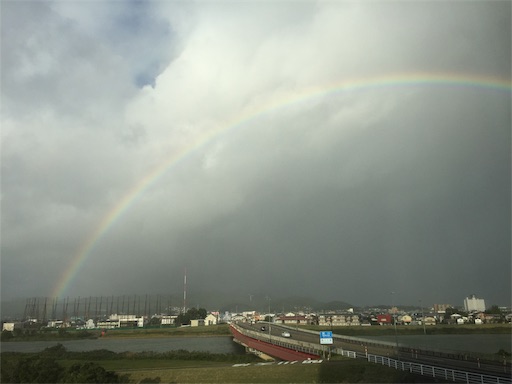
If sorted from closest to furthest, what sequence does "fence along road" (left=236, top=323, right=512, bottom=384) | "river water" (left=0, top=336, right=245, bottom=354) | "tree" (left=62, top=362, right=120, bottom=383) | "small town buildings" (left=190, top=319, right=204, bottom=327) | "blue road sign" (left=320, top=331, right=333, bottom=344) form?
1. "fence along road" (left=236, top=323, right=512, bottom=384)
2. "tree" (left=62, top=362, right=120, bottom=383)
3. "blue road sign" (left=320, top=331, right=333, bottom=344)
4. "river water" (left=0, top=336, right=245, bottom=354)
5. "small town buildings" (left=190, top=319, right=204, bottom=327)

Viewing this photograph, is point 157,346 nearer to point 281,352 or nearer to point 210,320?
point 281,352

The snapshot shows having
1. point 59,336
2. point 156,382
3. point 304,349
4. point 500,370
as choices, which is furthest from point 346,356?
point 59,336

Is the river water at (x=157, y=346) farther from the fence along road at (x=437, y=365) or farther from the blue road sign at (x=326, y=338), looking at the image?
the blue road sign at (x=326, y=338)

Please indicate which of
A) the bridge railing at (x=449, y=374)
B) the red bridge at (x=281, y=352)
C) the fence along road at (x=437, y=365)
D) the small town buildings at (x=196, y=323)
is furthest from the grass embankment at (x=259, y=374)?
the small town buildings at (x=196, y=323)

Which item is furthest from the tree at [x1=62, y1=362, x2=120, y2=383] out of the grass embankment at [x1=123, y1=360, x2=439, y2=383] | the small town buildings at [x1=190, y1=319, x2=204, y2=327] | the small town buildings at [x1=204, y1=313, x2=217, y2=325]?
the small town buildings at [x1=204, y1=313, x2=217, y2=325]

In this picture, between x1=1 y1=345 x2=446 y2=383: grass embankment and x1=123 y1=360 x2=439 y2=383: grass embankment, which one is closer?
x1=123 y1=360 x2=439 y2=383: grass embankment

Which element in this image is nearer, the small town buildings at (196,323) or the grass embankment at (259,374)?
the grass embankment at (259,374)

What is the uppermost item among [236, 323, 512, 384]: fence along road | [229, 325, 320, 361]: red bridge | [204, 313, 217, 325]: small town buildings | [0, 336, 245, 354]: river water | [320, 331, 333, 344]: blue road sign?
[320, 331, 333, 344]: blue road sign

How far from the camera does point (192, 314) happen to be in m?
198

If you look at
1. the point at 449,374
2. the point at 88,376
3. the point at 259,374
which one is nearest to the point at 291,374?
the point at 259,374

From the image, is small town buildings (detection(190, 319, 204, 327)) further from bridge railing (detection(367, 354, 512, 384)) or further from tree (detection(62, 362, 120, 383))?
bridge railing (detection(367, 354, 512, 384))

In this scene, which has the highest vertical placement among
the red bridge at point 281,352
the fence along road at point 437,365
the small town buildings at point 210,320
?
the fence along road at point 437,365

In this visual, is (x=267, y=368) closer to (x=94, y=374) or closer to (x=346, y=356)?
(x=346, y=356)

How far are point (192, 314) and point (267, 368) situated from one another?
572 feet
